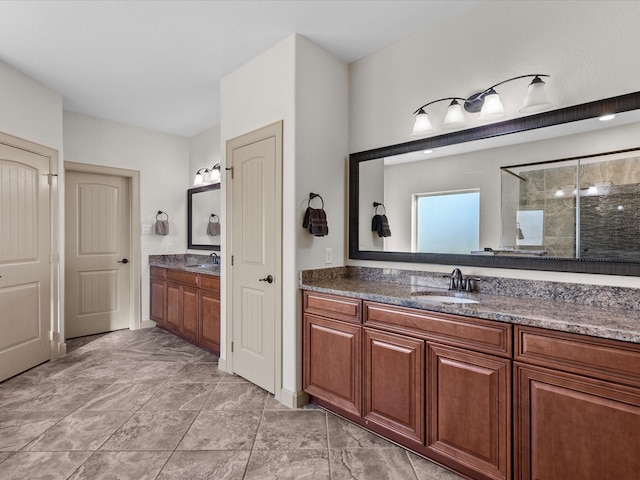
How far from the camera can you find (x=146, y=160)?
4.57 meters

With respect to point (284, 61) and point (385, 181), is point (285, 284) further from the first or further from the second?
point (284, 61)

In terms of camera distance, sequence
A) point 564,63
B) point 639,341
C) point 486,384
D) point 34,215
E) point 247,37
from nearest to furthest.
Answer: point 639,341, point 486,384, point 564,63, point 247,37, point 34,215

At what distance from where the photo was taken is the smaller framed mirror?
171 inches

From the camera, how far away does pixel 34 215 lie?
10.5 ft

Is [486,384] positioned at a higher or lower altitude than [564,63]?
lower

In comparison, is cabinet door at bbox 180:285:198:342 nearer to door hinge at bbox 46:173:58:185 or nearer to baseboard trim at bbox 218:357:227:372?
baseboard trim at bbox 218:357:227:372

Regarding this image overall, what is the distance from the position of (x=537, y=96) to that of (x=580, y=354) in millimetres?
1351

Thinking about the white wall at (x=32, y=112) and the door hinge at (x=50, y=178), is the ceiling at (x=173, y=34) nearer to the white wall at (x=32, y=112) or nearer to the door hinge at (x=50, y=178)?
the white wall at (x=32, y=112)

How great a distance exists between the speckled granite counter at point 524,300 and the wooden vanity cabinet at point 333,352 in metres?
0.11

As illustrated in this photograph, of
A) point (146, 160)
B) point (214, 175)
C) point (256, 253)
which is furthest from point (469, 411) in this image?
point (146, 160)

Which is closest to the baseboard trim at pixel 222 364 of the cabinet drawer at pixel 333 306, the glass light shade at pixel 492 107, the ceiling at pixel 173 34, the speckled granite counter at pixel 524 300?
the cabinet drawer at pixel 333 306

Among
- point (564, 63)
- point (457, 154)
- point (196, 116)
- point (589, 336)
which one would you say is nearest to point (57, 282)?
point (196, 116)

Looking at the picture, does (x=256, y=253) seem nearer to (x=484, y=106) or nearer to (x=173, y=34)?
(x=173, y=34)

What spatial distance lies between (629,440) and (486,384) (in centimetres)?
50
